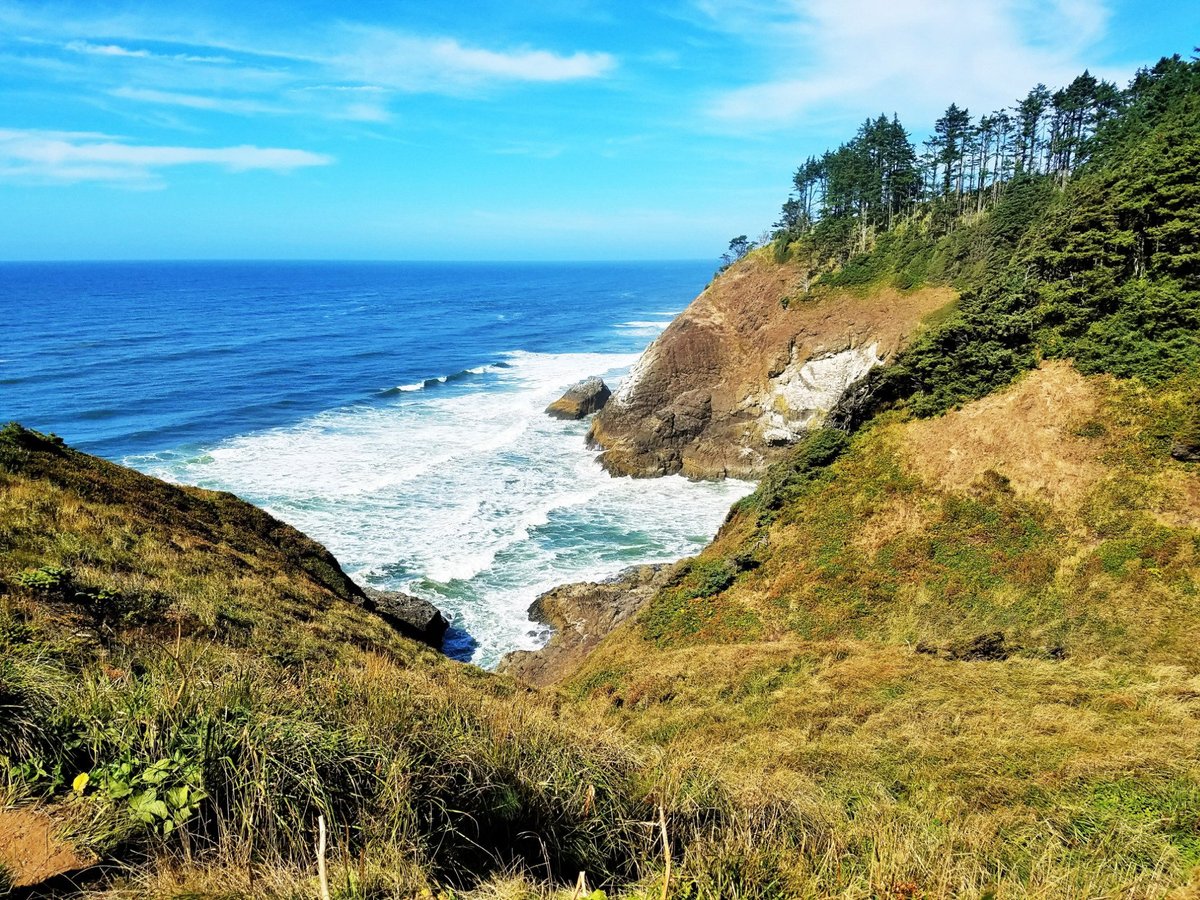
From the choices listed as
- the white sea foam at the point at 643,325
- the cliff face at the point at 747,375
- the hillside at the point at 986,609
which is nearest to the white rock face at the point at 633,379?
the cliff face at the point at 747,375

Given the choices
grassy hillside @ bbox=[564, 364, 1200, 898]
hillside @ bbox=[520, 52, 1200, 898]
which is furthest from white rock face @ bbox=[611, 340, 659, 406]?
hillside @ bbox=[520, 52, 1200, 898]

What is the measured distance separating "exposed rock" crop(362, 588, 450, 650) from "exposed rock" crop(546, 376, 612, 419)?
3233 centimetres

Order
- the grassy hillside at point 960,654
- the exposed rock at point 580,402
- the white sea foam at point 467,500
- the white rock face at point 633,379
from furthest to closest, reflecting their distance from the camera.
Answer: the exposed rock at point 580,402 < the white rock face at point 633,379 < the white sea foam at point 467,500 < the grassy hillside at point 960,654

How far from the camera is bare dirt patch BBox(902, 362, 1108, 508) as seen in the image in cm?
2214

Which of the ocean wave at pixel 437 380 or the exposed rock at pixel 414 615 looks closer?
the exposed rock at pixel 414 615

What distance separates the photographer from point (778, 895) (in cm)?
435

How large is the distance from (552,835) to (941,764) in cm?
908

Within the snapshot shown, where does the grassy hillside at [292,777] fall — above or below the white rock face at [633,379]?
below

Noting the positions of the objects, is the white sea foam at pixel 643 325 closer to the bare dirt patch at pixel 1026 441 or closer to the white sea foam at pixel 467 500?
the white sea foam at pixel 467 500

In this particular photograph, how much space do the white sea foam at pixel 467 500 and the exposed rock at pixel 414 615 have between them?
180 cm

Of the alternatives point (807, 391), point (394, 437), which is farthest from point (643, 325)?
point (394, 437)

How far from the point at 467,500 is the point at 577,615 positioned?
14369mm

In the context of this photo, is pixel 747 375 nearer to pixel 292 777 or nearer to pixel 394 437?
pixel 394 437

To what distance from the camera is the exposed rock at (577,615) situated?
24.5 m
